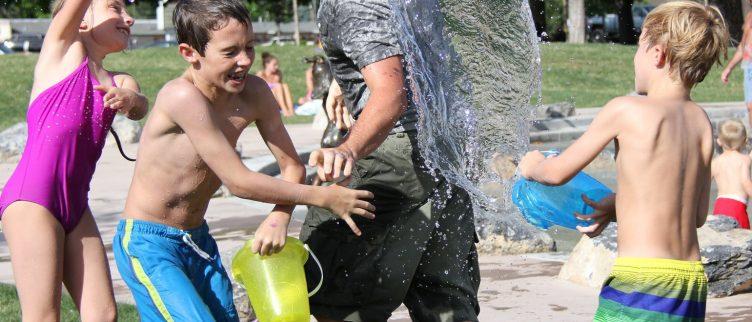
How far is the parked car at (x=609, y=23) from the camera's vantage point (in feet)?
161

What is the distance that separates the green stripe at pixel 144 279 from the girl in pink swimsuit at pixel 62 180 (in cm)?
29

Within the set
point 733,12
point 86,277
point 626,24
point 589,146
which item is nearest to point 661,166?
point 589,146

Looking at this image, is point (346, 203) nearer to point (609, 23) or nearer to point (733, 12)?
point (733, 12)

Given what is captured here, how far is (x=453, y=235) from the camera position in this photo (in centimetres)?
410

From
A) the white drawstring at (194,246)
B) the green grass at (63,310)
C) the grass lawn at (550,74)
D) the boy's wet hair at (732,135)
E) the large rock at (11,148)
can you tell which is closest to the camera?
the white drawstring at (194,246)

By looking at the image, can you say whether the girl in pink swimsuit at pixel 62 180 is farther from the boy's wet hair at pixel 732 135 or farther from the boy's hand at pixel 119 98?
the boy's wet hair at pixel 732 135

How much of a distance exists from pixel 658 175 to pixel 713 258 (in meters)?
2.61

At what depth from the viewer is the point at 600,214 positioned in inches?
147

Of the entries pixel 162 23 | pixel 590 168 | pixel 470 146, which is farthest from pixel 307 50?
pixel 162 23

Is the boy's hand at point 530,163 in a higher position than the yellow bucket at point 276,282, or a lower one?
higher

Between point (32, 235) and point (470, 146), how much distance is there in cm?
172

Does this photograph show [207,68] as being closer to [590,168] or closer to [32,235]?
[32,235]

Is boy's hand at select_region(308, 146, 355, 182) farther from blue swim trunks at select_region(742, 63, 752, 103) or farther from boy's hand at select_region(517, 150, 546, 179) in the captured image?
blue swim trunks at select_region(742, 63, 752, 103)

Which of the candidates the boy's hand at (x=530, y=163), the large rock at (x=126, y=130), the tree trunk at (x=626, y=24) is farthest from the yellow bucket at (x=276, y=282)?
the tree trunk at (x=626, y=24)
